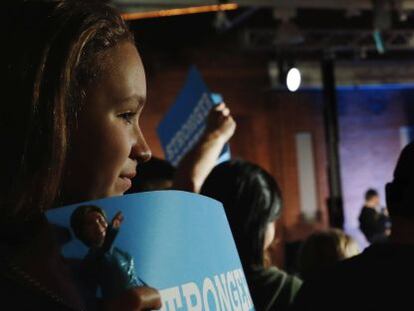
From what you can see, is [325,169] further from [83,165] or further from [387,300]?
[83,165]

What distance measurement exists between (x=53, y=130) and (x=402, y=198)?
4.60ft

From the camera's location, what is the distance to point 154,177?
2266mm

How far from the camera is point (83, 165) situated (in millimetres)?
687

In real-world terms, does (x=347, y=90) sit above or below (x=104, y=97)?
below

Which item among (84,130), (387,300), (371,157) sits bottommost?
(371,157)

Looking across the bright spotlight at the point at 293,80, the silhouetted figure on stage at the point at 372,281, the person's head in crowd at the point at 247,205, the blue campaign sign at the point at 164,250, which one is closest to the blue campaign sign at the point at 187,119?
the person's head in crowd at the point at 247,205

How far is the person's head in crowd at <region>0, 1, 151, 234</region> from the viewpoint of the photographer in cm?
67

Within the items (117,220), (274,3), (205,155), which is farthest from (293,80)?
(117,220)

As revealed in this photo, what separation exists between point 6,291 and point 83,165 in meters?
0.13

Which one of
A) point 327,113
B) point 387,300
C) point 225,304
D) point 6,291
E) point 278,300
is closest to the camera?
point 6,291

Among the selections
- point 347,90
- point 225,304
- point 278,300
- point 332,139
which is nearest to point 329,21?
point 347,90

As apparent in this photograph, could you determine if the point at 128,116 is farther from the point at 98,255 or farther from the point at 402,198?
the point at 402,198

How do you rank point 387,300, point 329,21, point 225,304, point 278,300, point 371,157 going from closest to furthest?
1. point 225,304
2. point 387,300
3. point 278,300
4. point 329,21
5. point 371,157

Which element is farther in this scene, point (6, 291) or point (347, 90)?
point (347, 90)
